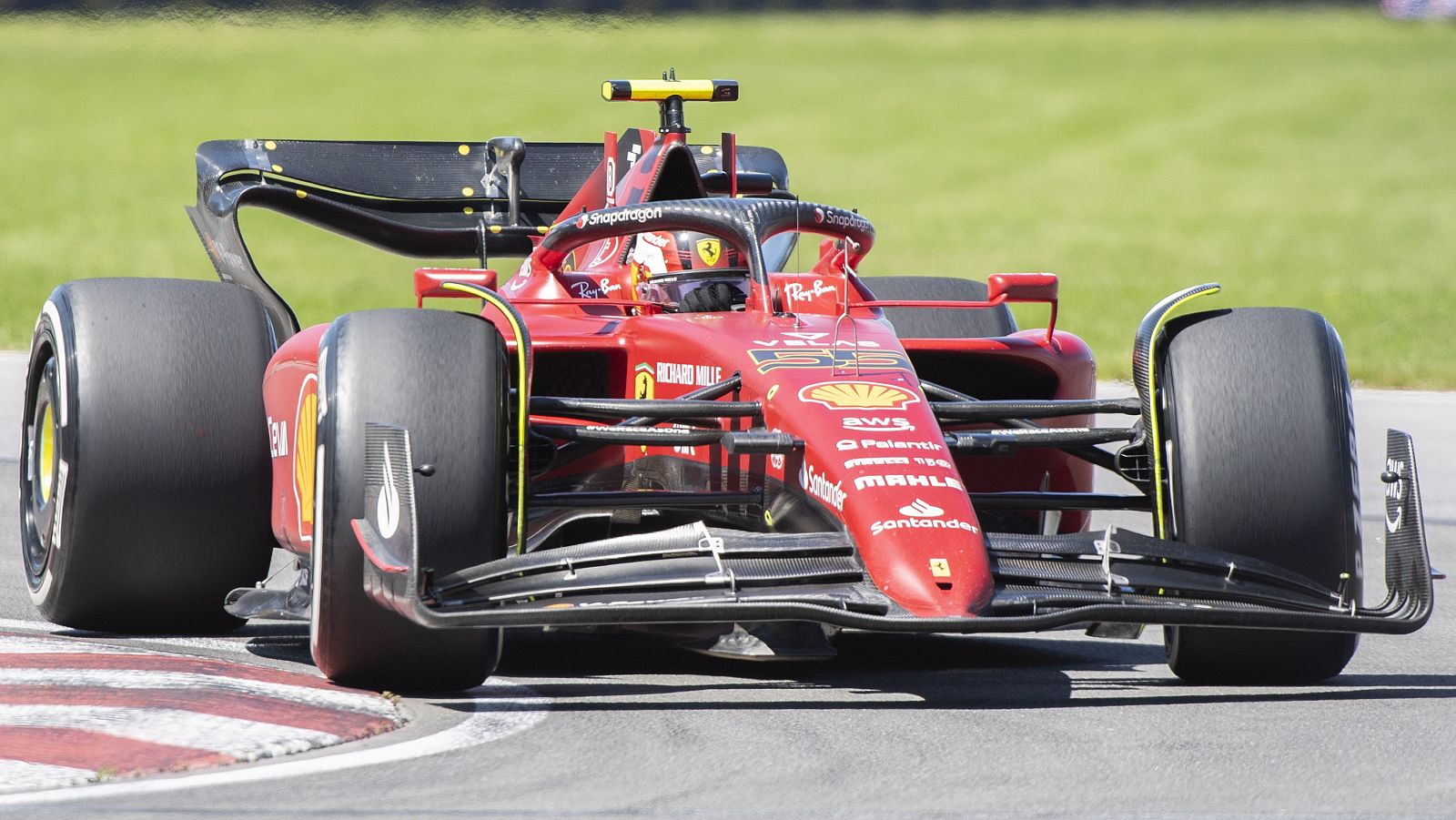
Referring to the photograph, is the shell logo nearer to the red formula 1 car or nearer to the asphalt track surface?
the red formula 1 car

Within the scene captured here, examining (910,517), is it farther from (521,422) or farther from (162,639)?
(162,639)

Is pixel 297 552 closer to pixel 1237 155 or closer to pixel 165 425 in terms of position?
pixel 165 425

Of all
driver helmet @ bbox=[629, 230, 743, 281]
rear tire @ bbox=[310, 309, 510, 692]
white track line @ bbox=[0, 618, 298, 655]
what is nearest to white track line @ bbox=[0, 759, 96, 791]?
rear tire @ bbox=[310, 309, 510, 692]

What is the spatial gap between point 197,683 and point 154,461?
1.35m

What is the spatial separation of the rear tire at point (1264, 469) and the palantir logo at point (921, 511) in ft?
2.86

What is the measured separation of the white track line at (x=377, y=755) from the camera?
15.9ft

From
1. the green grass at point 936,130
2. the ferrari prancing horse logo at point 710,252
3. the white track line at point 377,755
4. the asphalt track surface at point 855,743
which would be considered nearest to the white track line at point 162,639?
the asphalt track surface at point 855,743

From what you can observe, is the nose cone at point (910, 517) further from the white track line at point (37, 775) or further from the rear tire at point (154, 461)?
the rear tire at point (154, 461)

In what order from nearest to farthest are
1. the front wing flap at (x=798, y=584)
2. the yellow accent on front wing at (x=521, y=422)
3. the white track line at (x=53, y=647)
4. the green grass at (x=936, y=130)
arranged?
1. the front wing flap at (x=798, y=584)
2. the yellow accent on front wing at (x=521, y=422)
3. the white track line at (x=53, y=647)
4. the green grass at (x=936, y=130)

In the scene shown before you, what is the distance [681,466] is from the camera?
6.89m

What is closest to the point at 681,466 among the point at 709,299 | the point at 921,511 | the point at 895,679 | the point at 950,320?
the point at 709,299

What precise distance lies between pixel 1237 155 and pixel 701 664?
3312 centimetres

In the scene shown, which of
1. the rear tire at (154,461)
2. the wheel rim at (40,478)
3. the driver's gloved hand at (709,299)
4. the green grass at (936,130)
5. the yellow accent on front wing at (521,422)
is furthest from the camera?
the green grass at (936,130)

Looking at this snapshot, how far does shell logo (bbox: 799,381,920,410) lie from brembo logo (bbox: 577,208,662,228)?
122 centimetres
